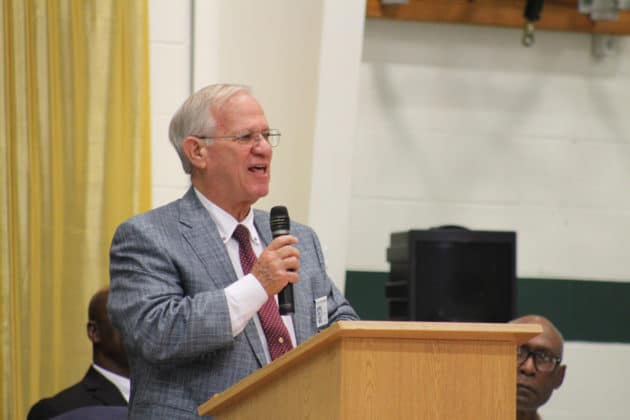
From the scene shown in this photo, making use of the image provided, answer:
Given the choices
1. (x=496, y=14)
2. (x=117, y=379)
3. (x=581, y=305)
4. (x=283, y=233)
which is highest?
(x=496, y=14)

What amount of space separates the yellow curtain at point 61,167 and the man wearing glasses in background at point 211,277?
1.54 metres

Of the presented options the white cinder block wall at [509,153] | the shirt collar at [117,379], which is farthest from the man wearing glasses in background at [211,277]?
the white cinder block wall at [509,153]

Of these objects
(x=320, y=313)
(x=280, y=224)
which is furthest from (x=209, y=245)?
(x=320, y=313)

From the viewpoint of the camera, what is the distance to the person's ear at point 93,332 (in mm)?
3633

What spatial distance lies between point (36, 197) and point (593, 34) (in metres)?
3.03

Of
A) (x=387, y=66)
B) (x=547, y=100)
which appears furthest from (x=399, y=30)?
(x=547, y=100)

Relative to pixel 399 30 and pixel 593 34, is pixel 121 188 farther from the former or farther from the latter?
pixel 593 34

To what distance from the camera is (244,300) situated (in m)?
2.19

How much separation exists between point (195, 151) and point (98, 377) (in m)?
1.28

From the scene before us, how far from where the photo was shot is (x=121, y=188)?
4066mm

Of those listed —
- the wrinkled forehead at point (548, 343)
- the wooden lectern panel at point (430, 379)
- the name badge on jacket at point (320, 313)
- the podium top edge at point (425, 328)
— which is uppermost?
the podium top edge at point (425, 328)

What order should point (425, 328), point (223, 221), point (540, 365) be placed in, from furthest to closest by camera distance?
point (540, 365), point (223, 221), point (425, 328)

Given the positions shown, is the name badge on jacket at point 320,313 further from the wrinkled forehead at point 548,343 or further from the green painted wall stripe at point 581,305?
the green painted wall stripe at point 581,305

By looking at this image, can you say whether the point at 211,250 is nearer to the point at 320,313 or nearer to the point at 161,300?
the point at 161,300
